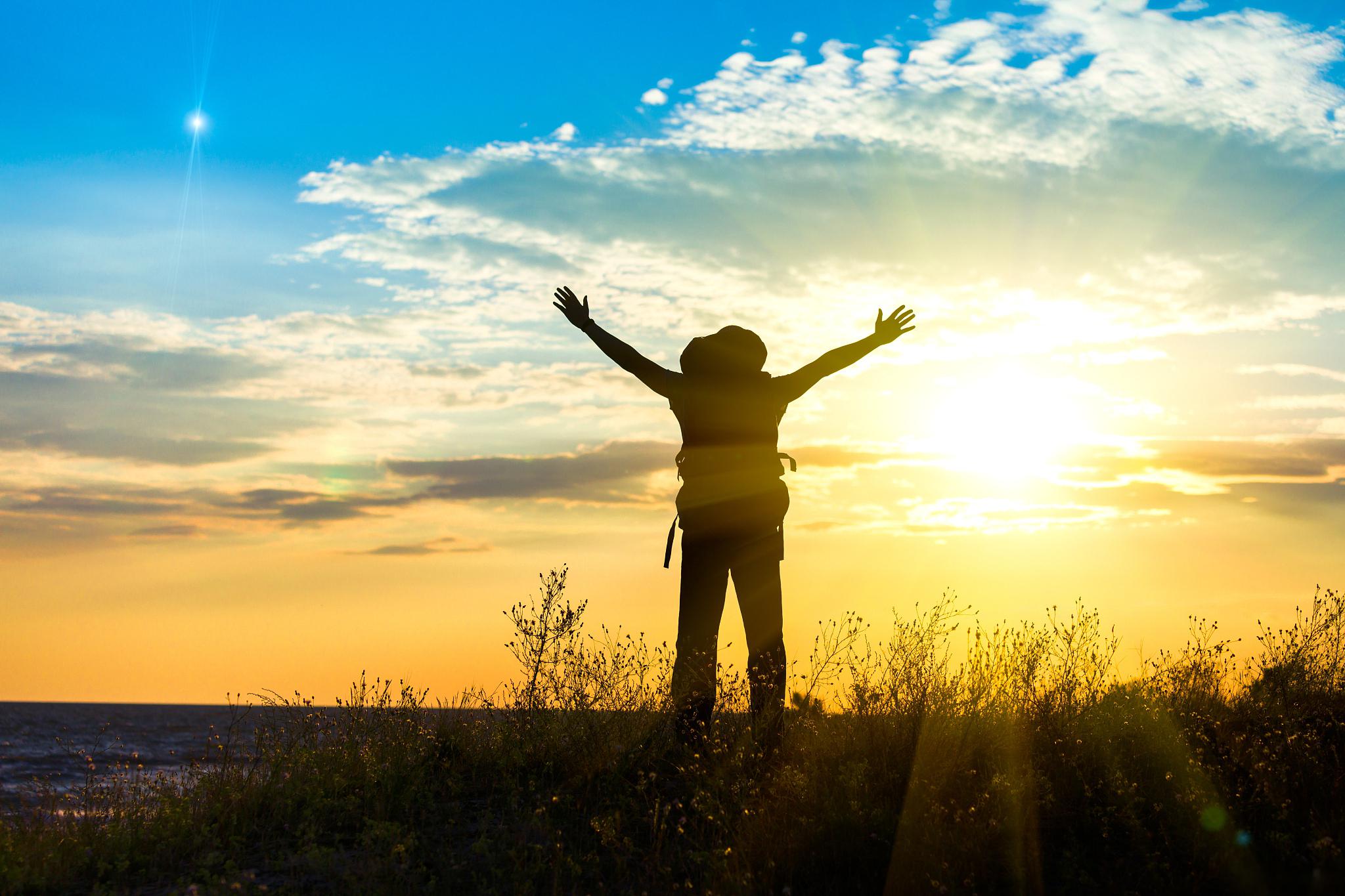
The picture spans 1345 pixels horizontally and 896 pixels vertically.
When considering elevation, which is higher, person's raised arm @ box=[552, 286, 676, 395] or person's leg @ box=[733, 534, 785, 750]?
person's raised arm @ box=[552, 286, 676, 395]

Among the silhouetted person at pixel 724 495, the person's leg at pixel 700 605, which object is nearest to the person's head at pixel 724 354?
the silhouetted person at pixel 724 495

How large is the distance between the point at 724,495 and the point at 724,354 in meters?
1.11

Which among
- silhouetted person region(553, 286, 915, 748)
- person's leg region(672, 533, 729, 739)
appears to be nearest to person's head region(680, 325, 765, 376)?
silhouetted person region(553, 286, 915, 748)

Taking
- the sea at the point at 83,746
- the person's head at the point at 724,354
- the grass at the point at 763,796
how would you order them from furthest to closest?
the sea at the point at 83,746, the person's head at the point at 724,354, the grass at the point at 763,796

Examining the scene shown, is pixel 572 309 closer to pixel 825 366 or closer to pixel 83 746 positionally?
pixel 825 366

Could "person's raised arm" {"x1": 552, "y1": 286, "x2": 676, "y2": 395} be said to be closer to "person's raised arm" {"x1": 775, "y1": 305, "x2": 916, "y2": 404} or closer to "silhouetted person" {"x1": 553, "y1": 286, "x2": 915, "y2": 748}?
"silhouetted person" {"x1": 553, "y1": 286, "x2": 915, "y2": 748}

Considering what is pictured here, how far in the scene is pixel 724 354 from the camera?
7289 millimetres

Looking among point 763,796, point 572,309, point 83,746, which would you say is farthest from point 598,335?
point 83,746

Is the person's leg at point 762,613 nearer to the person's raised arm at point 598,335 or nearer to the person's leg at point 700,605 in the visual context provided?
the person's leg at point 700,605

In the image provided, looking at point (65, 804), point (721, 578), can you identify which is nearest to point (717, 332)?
point (721, 578)

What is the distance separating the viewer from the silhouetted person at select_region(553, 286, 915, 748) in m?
7.02

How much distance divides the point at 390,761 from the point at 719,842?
2.69 metres

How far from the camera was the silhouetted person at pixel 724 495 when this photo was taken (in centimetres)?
702

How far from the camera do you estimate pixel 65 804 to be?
263 inches
